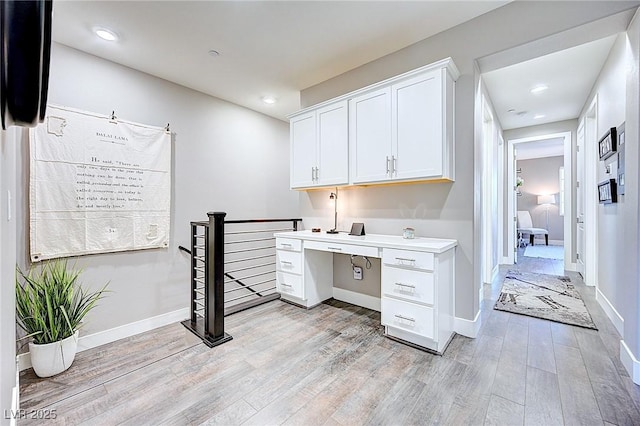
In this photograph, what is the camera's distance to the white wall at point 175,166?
8.13 feet

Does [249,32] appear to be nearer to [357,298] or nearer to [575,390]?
[357,298]

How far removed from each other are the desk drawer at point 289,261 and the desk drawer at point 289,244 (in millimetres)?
46

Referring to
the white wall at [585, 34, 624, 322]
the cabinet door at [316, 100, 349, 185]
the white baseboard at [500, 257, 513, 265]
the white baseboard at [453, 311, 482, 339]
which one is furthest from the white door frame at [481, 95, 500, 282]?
the cabinet door at [316, 100, 349, 185]

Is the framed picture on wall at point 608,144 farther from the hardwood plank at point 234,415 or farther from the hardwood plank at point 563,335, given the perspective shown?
the hardwood plank at point 234,415

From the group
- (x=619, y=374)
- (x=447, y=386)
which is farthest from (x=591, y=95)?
(x=447, y=386)

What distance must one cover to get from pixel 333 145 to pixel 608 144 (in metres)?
2.58

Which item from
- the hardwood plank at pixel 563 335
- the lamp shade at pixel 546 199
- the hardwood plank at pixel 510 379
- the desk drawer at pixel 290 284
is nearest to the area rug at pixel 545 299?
the hardwood plank at pixel 563 335

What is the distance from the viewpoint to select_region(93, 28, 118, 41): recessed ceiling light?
2.27 m

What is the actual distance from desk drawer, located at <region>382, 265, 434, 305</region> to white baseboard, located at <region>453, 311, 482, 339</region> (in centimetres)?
61

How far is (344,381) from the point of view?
185 centimetres

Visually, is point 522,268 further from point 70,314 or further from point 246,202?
point 70,314

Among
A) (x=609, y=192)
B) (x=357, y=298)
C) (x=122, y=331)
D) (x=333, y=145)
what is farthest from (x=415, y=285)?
(x=122, y=331)

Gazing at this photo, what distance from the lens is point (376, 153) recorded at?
2.70 meters

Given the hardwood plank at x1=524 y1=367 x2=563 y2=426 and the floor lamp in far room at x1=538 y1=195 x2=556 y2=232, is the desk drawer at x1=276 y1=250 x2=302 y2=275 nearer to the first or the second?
the hardwood plank at x1=524 y1=367 x2=563 y2=426
